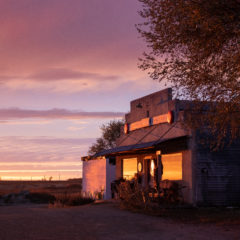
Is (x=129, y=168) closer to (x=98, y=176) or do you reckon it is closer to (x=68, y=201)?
Answer: (x=98, y=176)

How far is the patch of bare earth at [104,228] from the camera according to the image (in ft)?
37.7

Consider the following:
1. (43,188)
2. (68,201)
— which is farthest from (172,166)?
(43,188)

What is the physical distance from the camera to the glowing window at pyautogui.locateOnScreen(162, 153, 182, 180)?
69.2 feet

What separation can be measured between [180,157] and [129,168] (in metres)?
6.74

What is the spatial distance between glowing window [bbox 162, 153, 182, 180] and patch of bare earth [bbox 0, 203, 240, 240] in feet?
17.2

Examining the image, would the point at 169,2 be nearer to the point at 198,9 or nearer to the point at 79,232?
the point at 198,9

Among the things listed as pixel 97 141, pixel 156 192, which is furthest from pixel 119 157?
pixel 97 141

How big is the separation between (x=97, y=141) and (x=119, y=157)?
49.5ft

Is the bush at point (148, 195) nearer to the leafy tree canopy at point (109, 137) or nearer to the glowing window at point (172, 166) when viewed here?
the glowing window at point (172, 166)

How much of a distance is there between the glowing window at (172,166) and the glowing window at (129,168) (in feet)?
12.7

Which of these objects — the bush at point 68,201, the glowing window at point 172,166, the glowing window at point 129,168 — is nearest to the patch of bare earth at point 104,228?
the glowing window at point 172,166

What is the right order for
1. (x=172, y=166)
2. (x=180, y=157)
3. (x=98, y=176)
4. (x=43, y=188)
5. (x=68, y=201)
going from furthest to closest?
(x=43, y=188), (x=98, y=176), (x=68, y=201), (x=172, y=166), (x=180, y=157)

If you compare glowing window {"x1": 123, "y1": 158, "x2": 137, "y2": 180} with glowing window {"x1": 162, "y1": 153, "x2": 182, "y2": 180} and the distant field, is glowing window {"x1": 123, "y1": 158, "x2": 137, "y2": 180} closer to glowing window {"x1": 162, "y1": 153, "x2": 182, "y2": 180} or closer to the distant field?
glowing window {"x1": 162, "y1": 153, "x2": 182, "y2": 180}

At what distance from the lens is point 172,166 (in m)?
21.8
